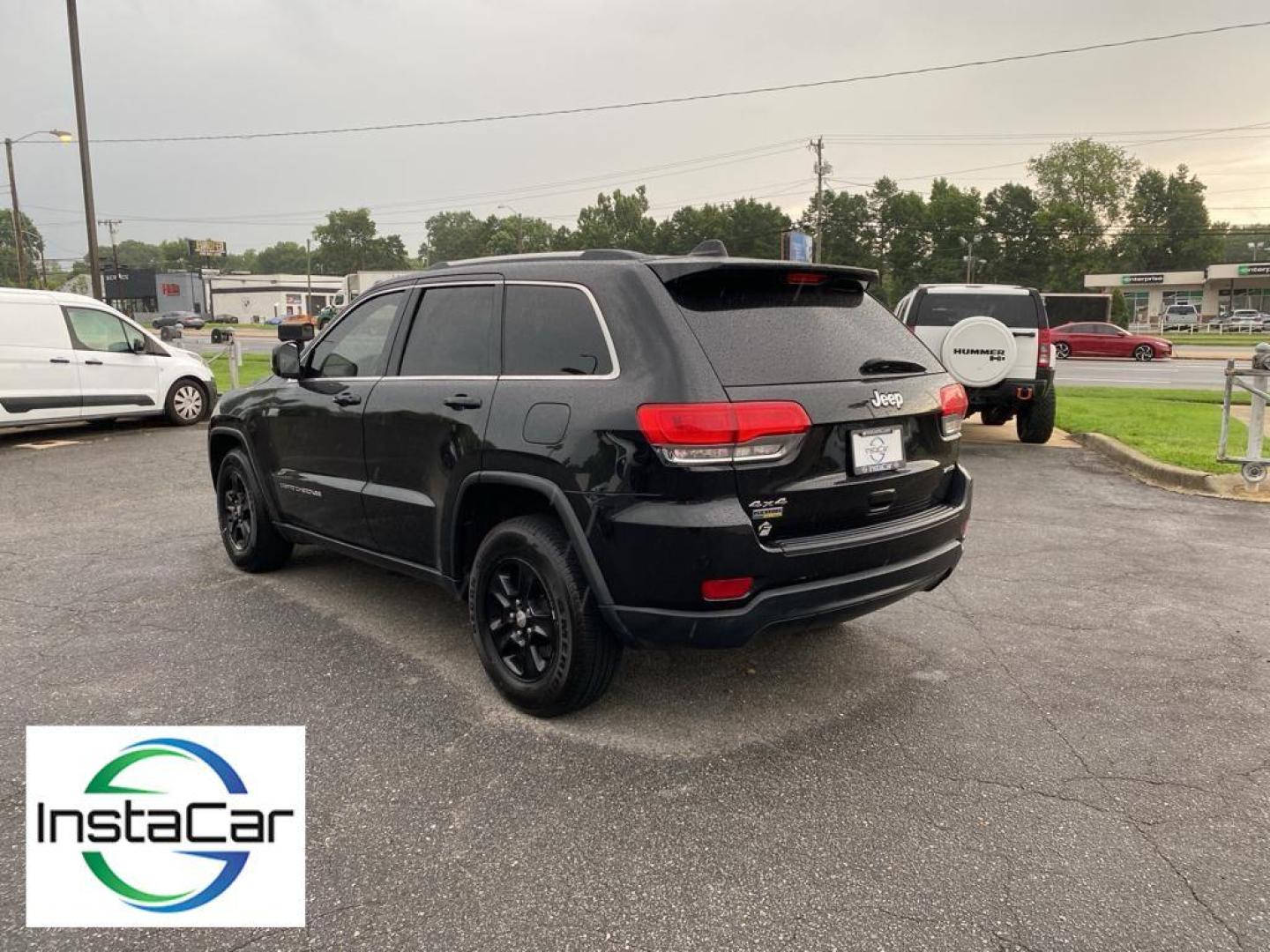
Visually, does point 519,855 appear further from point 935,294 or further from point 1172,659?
point 935,294

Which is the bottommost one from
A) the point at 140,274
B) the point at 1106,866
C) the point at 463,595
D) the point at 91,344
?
the point at 1106,866

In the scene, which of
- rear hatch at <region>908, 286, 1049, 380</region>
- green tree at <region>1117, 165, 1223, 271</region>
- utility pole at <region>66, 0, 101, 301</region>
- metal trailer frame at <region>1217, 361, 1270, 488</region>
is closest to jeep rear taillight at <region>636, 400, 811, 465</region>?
metal trailer frame at <region>1217, 361, 1270, 488</region>

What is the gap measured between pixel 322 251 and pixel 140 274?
46.4 meters

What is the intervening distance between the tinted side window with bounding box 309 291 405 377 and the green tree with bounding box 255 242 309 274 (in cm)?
19670

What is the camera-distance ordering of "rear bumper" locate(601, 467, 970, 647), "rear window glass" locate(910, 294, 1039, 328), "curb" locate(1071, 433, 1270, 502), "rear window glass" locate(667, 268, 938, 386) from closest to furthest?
1. "rear bumper" locate(601, 467, 970, 647)
2. "rear window glass" locate(667, 268, 938, 386)
3. "curb" locate(1071, 433, 1270, 502)
4. "rear window glass" locate(910, 294, 1039, 328)

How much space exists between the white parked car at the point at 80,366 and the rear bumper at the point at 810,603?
34.1 feet

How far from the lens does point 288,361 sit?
15.4 feet

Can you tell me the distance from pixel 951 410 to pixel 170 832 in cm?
327

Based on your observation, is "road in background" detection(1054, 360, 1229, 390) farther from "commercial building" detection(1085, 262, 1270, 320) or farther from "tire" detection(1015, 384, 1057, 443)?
"commercial building" detection(1085, 262, 1270, 320)

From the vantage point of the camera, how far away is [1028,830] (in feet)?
8.70

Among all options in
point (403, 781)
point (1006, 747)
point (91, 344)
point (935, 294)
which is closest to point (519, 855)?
point (403, 781)

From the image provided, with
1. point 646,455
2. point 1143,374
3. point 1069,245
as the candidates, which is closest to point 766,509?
point 646,455

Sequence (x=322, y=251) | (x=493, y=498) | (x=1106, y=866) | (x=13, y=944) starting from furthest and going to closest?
1. (x=322, y=251)
2. (x=493, y=498)
3. (x=1106, y=866)
4. (x=13, y=944)

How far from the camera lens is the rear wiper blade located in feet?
11.0
